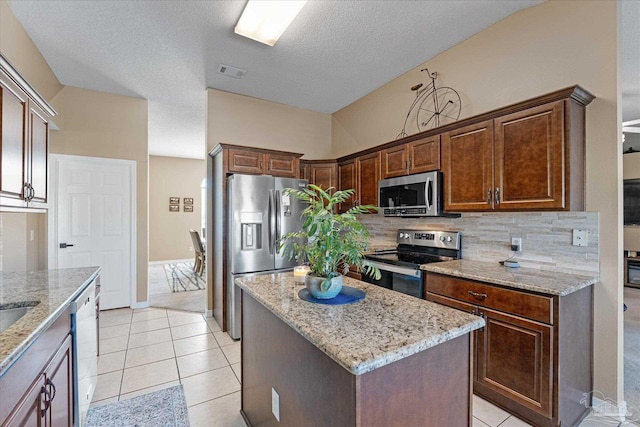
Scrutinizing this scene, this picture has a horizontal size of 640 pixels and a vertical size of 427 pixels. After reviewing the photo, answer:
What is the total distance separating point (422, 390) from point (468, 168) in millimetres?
1947

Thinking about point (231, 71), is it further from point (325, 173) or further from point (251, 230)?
point (251, 230)

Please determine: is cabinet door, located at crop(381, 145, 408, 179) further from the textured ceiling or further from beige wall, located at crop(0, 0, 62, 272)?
beige wall, located at crop(0, 0, 62, 272)

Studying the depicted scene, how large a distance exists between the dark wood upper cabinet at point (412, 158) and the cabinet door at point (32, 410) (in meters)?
2.95

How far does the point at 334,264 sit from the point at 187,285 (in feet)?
16.7

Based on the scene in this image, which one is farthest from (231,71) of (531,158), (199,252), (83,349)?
(199,252)

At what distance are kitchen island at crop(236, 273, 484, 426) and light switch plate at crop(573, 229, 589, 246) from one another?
147 centimetres

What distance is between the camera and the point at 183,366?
2.64 metres

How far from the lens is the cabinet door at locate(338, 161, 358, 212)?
3.84 meters

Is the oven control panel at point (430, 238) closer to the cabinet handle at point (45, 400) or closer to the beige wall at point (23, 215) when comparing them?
the cabinet handle at point (45, 400)

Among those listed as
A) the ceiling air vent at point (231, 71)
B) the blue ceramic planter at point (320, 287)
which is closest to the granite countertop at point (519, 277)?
the blue ceramic planter at point (320, 287)

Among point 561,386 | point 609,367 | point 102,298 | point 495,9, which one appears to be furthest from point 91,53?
point 609,367

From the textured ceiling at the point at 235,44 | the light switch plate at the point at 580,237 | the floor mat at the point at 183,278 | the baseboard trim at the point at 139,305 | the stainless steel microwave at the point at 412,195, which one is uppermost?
the textured ceiling at the point at 235,44

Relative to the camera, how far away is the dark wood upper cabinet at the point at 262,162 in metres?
3.38

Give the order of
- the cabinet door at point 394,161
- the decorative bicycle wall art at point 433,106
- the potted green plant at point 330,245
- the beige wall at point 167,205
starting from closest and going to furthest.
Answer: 1. the potted green plant at point 330,245
2. the decorative bicycle wall art at point 433,106
3. the cabinet door at point 394,161
4. the beige wall at point 167,205
